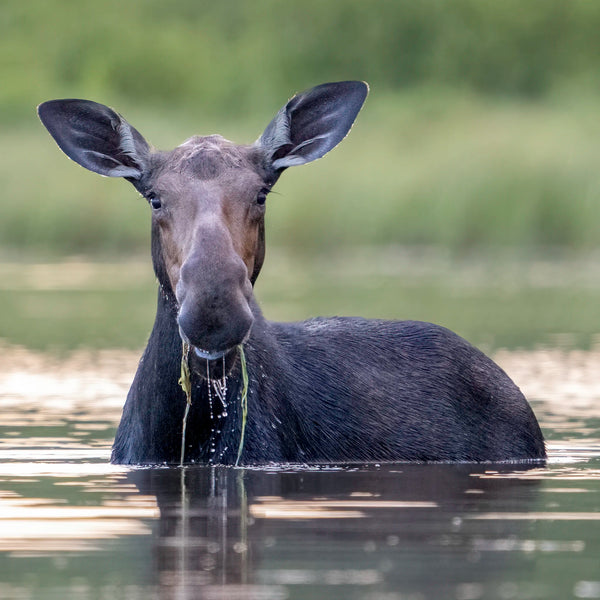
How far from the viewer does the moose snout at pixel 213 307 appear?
931 cm

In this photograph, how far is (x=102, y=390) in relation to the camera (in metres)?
17.3

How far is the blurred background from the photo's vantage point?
32906 mm

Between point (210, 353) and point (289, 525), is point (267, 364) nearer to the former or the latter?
point (210, 353)

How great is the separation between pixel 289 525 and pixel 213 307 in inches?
49.4

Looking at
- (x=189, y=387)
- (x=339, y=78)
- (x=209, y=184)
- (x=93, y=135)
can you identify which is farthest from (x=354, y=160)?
(x=209, y=184)

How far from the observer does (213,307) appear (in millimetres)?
9305

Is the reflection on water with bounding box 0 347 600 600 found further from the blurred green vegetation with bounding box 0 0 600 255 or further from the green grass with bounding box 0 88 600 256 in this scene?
the blurred green vegetation with bounding box 0 0 600 255

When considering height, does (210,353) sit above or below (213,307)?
below

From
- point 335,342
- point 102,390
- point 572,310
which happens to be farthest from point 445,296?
point 335,342

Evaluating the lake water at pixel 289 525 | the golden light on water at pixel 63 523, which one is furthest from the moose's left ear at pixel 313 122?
the golden light on water at pixel 63 523

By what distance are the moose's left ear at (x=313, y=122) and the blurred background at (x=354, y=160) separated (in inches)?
443

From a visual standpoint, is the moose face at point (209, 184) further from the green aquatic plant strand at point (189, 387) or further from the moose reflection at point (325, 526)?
the moose reflection at point (325, 526)

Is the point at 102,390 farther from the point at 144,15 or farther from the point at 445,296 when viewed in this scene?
the point at 144,15

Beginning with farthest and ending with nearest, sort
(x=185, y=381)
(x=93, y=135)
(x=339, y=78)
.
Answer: (x=339, y=78) → (x=93, y=135) → (x=185, y=381)
